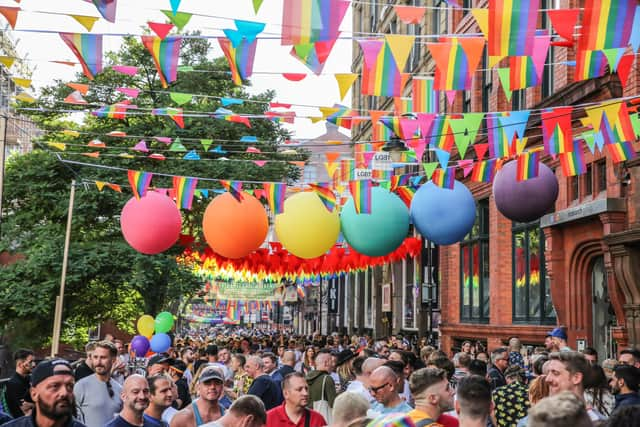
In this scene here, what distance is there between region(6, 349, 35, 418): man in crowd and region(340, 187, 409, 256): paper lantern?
6.59 metres

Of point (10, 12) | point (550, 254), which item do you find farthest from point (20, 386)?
point (550, 254)

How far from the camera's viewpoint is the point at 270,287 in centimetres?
10262

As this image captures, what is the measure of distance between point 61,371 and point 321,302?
188 ft

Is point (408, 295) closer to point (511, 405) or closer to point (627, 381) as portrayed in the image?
point (627, 381)

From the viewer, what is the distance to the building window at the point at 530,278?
22923 millimetres

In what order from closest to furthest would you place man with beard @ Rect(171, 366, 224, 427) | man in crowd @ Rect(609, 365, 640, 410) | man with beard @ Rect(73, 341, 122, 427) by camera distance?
man with beard @ Rect(171, 366, 224, 427) < man in crowd @ Rect(609, 365, 640, 410) < man with beard @ Rect(73, 341, 122, 427)

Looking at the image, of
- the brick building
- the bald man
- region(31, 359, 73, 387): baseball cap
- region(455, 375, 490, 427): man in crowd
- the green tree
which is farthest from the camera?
the green tree

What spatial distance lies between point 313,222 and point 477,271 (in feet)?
43.9

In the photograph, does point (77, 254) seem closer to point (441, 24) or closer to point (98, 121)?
point (98, 121)

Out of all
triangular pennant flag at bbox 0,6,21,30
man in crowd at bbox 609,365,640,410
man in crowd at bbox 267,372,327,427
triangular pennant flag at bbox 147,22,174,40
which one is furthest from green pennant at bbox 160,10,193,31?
man in crowd at bbox 609,365,640,410

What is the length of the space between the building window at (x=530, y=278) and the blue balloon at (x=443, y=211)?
7.55m

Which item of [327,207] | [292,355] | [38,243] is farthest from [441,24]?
[292,355]

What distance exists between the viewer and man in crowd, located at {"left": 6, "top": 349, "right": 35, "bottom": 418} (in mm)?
10609

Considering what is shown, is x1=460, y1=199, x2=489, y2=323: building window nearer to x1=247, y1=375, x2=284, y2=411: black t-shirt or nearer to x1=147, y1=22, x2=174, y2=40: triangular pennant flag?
x1=247, y1=375, x2=284, y2=411: black t-shirt
